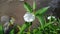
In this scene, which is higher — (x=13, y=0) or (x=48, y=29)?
(x=13, y=0)

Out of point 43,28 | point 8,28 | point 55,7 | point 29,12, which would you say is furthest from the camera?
point 55,7

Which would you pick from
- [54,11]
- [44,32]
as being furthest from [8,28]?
[54,11]

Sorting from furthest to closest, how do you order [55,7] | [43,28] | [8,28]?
[55,7] → [8,28] → [43,28]

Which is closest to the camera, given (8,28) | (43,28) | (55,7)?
(43,28)

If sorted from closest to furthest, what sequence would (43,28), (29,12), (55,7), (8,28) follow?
(29,12) → (43,28) → (8,28) → (55,7)

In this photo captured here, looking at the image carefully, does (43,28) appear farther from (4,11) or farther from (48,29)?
(4,11)

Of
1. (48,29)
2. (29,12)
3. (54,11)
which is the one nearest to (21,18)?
(54,11)

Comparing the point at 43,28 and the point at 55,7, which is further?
the point at 55,7

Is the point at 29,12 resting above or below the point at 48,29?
above

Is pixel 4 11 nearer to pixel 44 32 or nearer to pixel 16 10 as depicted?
pixel 16 10
